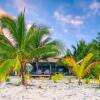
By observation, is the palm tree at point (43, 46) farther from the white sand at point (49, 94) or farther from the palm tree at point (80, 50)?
the palm tree at point (80, 50)

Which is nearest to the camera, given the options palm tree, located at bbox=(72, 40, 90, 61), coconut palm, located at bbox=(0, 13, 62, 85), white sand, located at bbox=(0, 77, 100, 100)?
white sand, located at bbox=(0, 77, 100, 100)

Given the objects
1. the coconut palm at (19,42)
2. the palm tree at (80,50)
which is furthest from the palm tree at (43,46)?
the palm tree at (80,50)

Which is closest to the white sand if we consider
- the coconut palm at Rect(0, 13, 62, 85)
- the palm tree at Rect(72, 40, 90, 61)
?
the coconut palm at Rect(0, 13, 62, 85)

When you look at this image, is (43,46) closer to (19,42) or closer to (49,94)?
(19,42)

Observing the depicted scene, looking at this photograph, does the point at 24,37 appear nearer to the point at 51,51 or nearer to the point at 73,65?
the point at 51,51

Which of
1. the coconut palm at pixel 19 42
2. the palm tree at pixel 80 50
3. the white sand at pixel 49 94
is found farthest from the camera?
the palm tree at pixel 80 50

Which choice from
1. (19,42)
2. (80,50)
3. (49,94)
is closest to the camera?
(49,94)

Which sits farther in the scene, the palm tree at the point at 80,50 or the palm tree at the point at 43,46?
the palm tree at the point at 80,50

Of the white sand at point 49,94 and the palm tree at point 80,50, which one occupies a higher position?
the palm tree at point 80,50

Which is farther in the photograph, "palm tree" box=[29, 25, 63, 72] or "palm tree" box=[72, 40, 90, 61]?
"palm tree" box=[72, 40, 90, 61]

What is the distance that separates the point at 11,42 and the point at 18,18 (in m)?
1.68

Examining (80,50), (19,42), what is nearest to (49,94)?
(19,42)

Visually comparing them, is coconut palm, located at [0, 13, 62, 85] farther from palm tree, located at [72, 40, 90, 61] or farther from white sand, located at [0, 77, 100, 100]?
palm tree, located at [72, 40, 90, 61]

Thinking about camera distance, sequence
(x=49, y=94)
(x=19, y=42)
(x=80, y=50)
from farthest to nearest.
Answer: (x=80, y=50), (x=19, y=42), (x=49, y=94)
